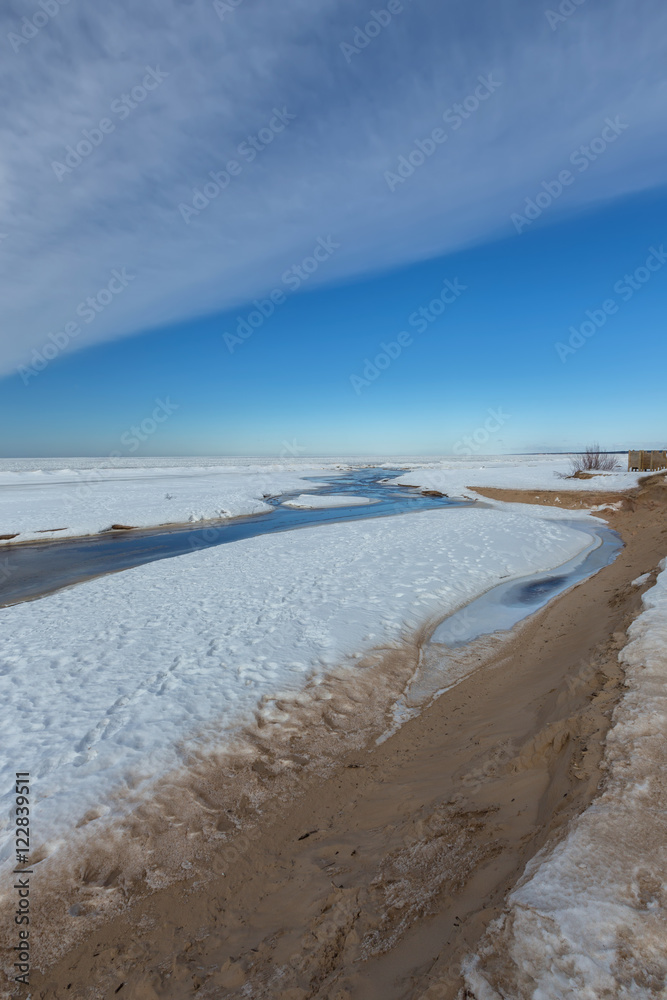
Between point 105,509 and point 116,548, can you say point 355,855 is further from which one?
point 105,509

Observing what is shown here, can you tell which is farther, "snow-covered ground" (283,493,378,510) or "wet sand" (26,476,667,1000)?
"snow-covered ground" (283,493,378,510)

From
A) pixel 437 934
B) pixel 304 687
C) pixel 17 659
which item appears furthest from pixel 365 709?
pixel 17 659

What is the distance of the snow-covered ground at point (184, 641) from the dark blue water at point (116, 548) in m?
1.70

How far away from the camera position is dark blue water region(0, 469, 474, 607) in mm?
12398

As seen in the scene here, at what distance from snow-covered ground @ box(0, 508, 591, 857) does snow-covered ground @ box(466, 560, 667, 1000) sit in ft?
11.5

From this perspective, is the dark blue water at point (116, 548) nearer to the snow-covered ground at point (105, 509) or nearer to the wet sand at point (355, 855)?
the snow-covered ground at point (105, 509)

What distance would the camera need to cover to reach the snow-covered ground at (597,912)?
1.88 metres

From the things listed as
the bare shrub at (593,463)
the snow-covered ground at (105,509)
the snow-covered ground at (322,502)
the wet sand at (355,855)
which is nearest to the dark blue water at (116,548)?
the snow-covered ground at (105,509)

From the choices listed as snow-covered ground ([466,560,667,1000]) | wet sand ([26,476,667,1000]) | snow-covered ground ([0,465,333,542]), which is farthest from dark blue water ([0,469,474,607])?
snow-covered ground ([466,560,667,1000])

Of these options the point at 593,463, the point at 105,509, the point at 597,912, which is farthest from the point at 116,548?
the point at 593,463

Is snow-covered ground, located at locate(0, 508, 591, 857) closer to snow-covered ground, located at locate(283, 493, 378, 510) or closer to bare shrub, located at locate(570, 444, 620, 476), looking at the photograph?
snow-covered ground, located at locate(283, 493, 378, 510)

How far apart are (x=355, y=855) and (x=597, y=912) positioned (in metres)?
1.86

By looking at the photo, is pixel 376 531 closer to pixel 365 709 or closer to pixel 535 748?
pixel 365 709

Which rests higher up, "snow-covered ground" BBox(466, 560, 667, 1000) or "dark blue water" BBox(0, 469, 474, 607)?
"snow-covered ground" BBox(466, 560, 667, 1000)
